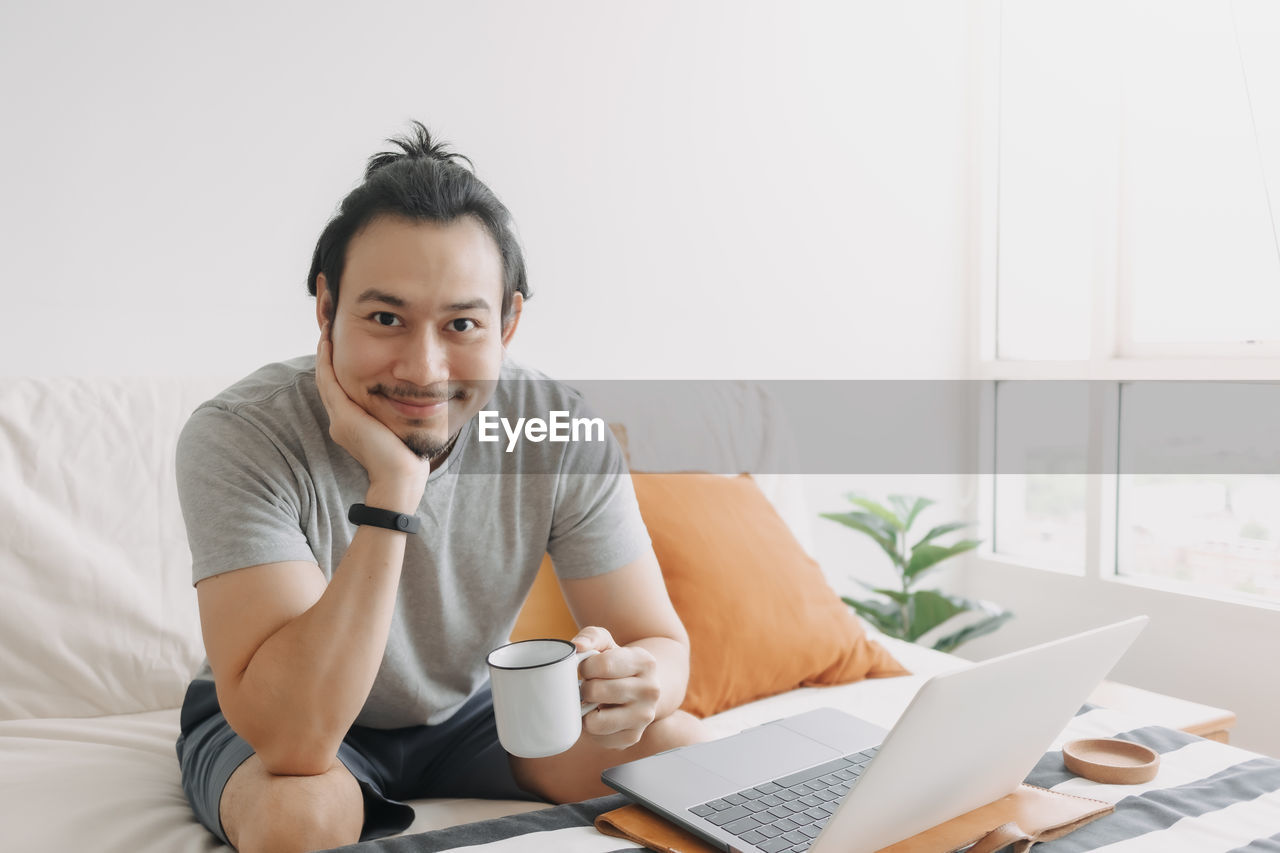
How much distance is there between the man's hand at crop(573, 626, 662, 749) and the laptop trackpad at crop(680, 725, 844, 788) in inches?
2.7

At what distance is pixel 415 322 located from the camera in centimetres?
114

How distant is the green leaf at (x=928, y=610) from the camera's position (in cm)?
237

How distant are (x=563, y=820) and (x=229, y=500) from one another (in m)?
0.49

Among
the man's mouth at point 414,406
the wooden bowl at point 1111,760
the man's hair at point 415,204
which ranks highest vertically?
the man's hair at point 415,204

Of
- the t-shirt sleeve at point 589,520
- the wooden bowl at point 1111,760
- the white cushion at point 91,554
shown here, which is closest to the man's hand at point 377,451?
the t-shirt sleeve at point 589,520

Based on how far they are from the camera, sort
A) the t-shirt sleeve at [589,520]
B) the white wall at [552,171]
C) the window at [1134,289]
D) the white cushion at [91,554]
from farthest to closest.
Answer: the window at [1134,289] → the white wall at [552,171] → the white cushion at [91,554] → the t-shirt sleeve at [589,520]

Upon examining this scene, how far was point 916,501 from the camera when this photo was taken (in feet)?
8.20

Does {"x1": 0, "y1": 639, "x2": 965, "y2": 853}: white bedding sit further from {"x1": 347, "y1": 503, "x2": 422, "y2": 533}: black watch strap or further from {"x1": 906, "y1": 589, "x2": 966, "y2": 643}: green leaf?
{"x1": 906, "y1": 589, "x2": 966, "y2": 643}: green leaf

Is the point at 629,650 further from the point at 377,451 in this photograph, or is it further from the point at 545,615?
the point at 545,615

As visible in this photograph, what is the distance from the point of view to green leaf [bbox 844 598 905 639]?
7.93ft

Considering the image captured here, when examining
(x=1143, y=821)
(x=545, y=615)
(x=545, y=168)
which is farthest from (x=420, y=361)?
(x=545, y=168)

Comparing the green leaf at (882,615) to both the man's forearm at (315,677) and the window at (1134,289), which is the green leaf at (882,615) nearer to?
the window at (1134,289)

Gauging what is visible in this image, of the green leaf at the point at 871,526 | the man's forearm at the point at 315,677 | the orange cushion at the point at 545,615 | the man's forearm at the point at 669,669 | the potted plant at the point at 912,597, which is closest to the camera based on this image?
the man's forearm at the point at 315,677

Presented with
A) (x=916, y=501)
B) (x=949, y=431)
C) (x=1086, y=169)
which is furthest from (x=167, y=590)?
(x=1086, y=169)
